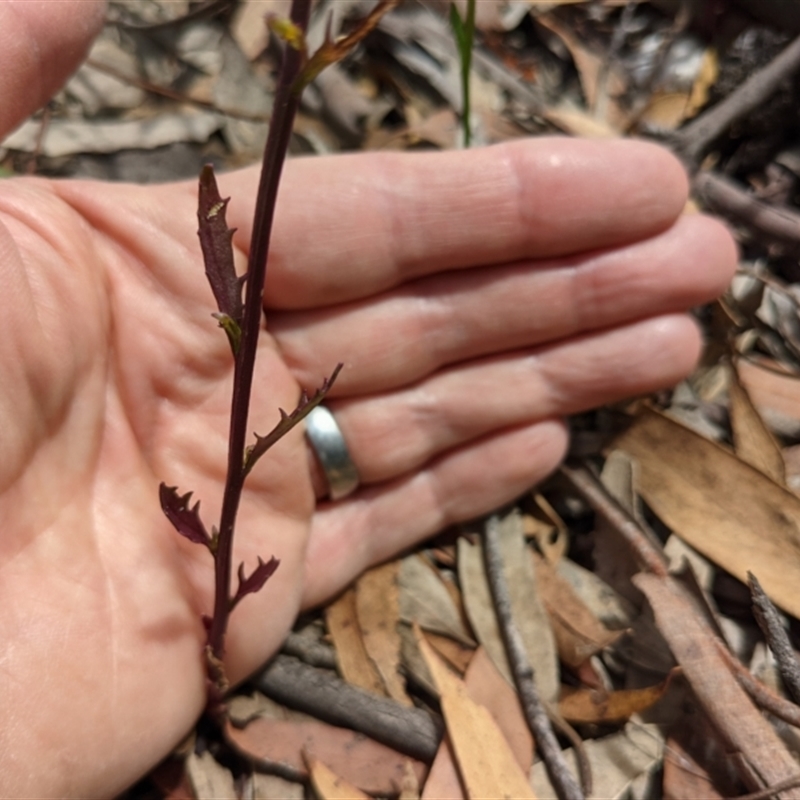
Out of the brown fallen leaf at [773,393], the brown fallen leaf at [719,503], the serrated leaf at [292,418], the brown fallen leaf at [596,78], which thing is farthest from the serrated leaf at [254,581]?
the brown fallen leaf at [596,78]

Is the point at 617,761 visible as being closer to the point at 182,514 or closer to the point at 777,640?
the point at 777,640

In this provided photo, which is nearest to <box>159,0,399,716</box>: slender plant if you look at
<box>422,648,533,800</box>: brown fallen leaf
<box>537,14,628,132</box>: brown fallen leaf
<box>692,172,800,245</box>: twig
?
<box>422,648,533,800</box>: brown fallen leaf

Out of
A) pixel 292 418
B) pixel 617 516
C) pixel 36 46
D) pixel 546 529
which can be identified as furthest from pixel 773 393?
pixel 36 46

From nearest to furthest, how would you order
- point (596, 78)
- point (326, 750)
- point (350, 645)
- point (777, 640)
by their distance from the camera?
point (777, 640) → point (326, 750) → point (350, 645) → point (596, 78)

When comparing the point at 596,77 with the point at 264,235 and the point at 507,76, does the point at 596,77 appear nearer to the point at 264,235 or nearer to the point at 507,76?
the point at 507,76

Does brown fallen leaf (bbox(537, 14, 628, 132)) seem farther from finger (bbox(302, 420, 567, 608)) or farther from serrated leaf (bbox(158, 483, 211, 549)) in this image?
serrated leaf (bbox(158, 483, 211, 549))

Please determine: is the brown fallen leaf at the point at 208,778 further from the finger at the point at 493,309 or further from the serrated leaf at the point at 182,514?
the finger at the point at 493,309

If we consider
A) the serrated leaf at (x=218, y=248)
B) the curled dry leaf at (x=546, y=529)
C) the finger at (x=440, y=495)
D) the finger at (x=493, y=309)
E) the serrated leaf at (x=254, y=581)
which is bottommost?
the curled dry leaf at (x=546, y=529)
